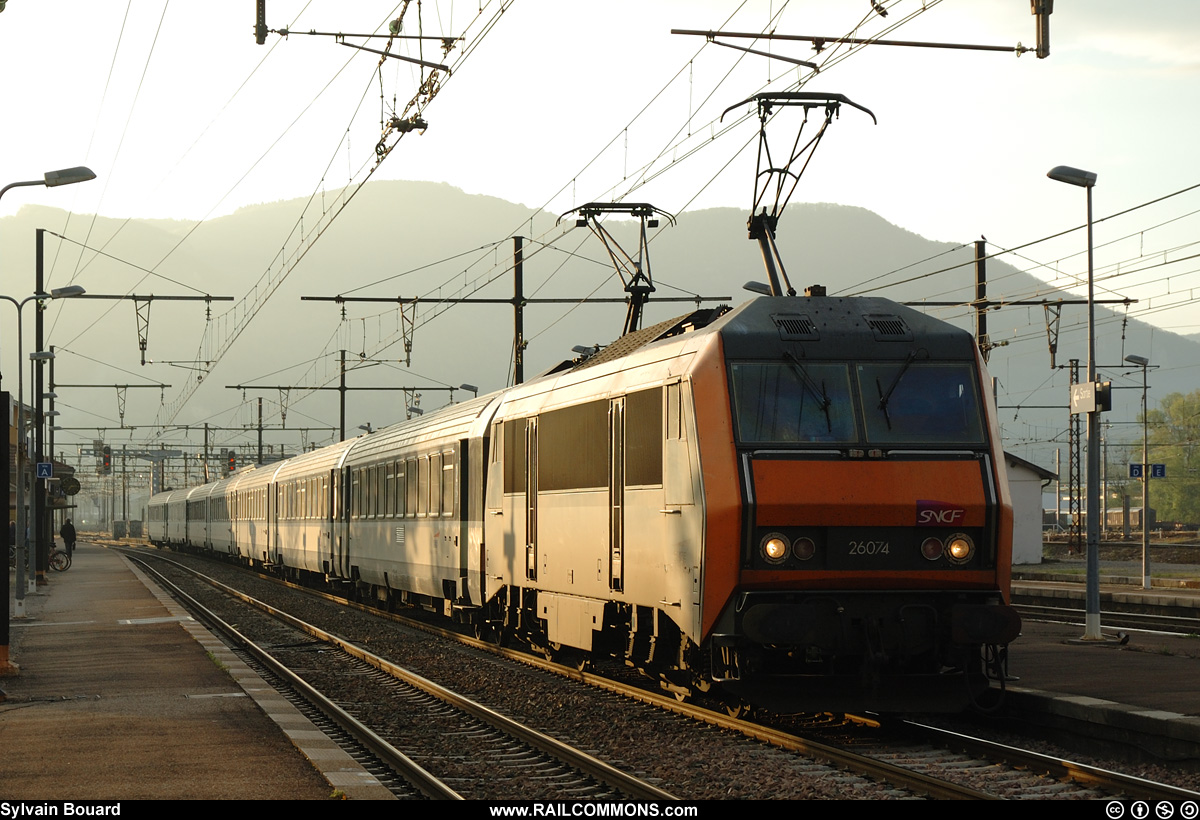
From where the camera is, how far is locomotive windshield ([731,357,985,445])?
36.0 feet

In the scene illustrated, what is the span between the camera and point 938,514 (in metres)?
10.8

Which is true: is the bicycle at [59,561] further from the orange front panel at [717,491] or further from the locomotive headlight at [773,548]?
the locomotive headlight at [773,548]

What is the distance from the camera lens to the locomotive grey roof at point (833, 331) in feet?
36.8

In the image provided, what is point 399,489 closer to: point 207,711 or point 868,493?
point 207,711

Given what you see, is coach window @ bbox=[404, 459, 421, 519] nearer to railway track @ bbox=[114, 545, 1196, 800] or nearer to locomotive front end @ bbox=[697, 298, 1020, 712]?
railway track @ bbox=[114, 545, 1196, 800]

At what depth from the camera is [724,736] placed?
1117 cm

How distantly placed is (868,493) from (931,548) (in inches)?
26.6

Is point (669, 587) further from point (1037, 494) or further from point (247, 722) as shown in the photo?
point (1037, 494)

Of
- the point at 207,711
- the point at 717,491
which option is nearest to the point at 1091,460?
the point at 717,491

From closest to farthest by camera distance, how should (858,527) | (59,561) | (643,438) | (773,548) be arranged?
(773,548) < (858,527) < (643,438) < (59,561)

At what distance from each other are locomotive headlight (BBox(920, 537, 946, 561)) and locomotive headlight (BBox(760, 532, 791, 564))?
3.77 feet

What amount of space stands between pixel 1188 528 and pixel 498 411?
9182 cm

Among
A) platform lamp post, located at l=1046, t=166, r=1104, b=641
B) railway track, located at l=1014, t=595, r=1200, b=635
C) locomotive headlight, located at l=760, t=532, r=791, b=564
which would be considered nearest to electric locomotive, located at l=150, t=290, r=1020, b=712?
locomotive headlight, located at l=760, t=532, r=791, b=564
